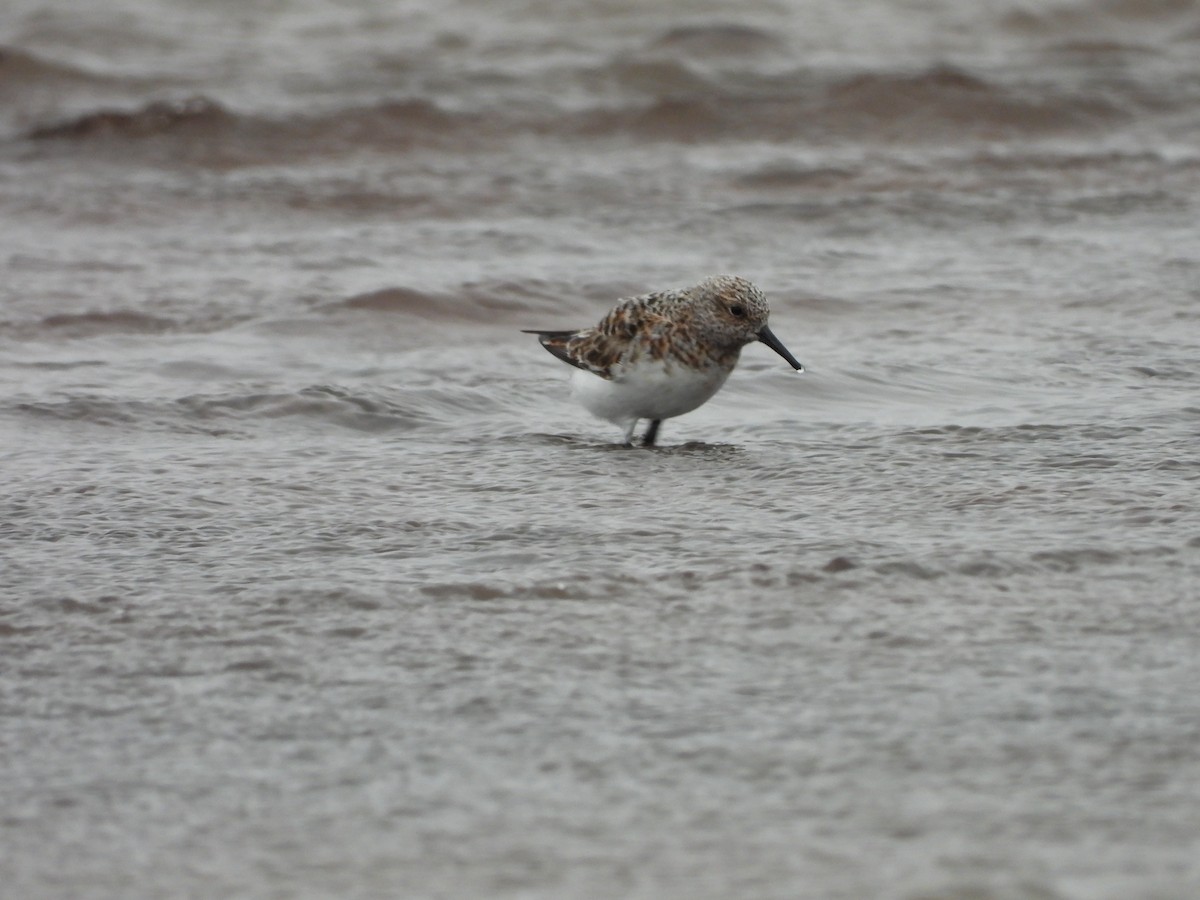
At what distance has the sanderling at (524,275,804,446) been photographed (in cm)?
639

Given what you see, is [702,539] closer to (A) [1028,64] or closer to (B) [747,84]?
(B) [747,84]

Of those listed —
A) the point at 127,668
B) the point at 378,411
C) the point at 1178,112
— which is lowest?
the point at 127,668

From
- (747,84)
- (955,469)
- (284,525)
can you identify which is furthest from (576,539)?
(747,84)

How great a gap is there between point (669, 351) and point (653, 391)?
0.16 metres

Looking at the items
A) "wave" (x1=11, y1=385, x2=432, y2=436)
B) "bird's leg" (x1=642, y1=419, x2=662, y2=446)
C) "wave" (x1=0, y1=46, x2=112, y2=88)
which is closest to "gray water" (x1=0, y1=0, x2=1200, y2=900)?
"wave" (x1=11, y1=385, x2=432, y2=436)

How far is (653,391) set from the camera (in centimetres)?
637

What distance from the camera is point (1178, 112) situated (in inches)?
539

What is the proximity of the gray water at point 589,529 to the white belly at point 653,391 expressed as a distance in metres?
0.16

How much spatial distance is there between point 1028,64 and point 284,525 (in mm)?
11790

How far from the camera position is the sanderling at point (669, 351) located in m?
6.39

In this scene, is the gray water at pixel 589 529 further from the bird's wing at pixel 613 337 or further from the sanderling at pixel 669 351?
the bird's wing at pixel 613 337

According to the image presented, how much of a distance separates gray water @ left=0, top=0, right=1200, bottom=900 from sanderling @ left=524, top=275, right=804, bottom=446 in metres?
0.18

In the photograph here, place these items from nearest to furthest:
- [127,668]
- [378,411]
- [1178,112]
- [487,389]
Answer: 1. [127,668]
2. [378,411]
3. [487,389]
4. [1178,112]

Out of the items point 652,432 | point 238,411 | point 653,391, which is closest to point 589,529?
point 653,391
